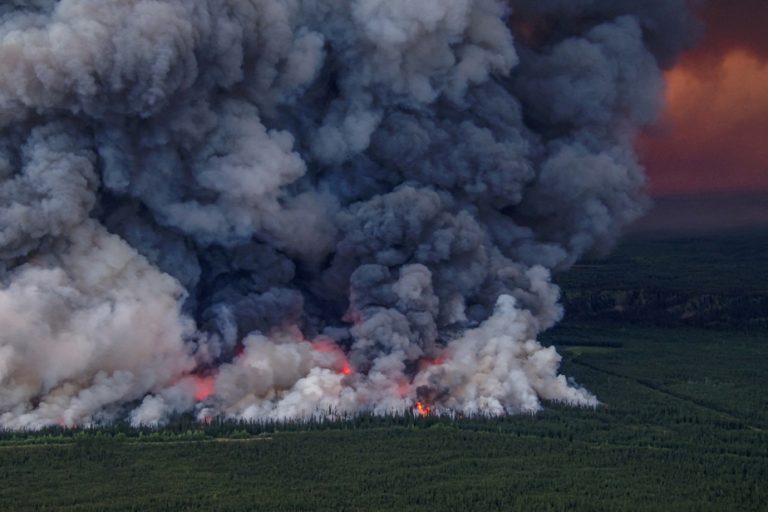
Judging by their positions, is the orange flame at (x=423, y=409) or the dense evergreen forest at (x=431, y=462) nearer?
the dense evergreen forest at (x=431, y=462)

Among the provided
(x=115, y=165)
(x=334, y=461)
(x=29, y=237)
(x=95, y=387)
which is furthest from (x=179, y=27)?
(x=334, y=461)

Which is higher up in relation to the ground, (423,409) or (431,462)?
(423,409)

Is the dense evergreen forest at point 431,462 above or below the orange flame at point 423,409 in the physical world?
below

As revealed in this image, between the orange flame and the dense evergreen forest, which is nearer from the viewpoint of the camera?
the dense evergreen forest

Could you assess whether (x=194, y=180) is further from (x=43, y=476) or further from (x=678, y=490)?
(x=678, y=490)

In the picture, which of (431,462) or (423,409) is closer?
(431,462)
